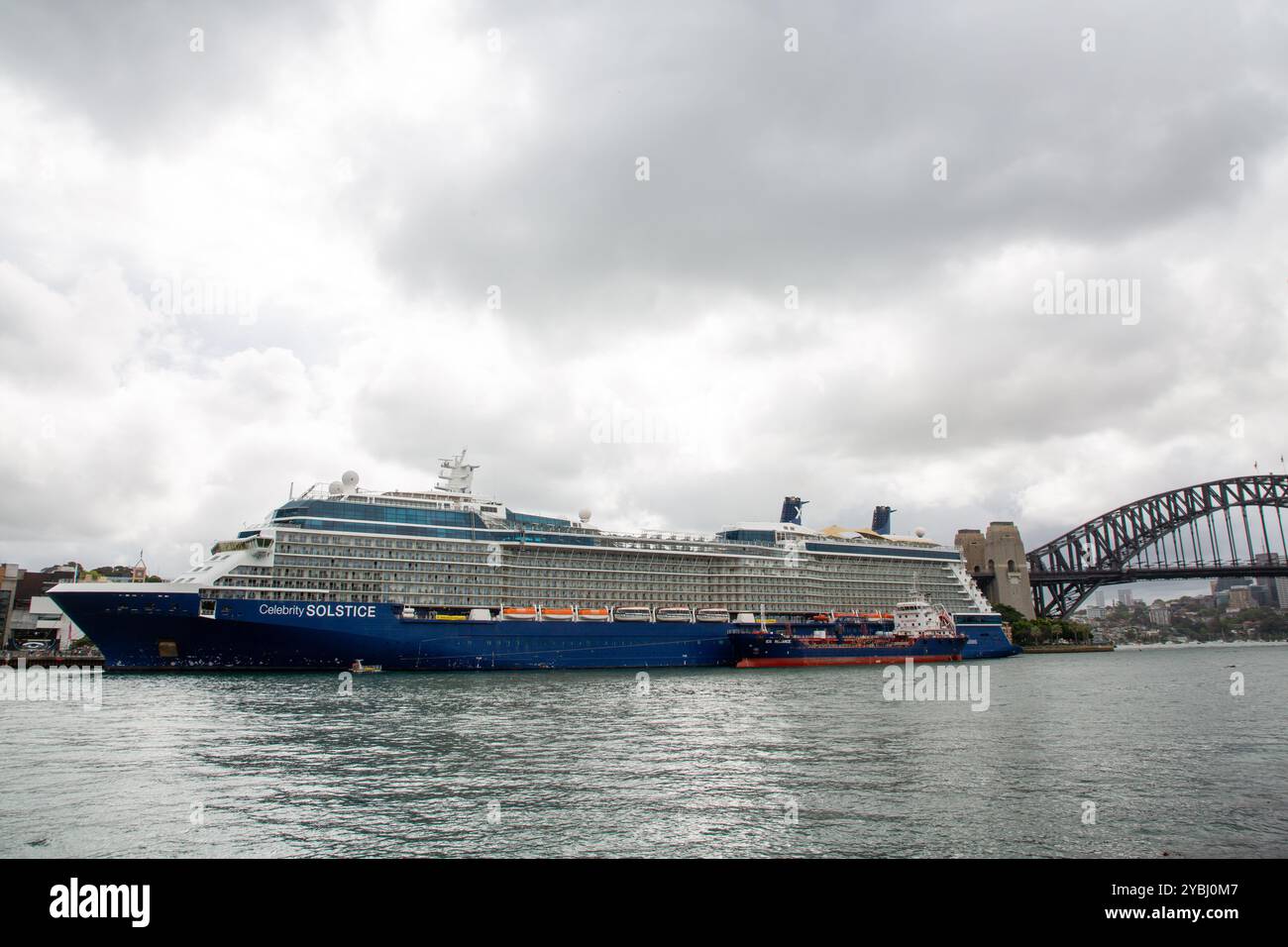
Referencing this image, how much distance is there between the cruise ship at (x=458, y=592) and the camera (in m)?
64.4

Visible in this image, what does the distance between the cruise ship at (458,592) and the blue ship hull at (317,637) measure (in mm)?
116

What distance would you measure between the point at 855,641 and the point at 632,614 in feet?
94.6

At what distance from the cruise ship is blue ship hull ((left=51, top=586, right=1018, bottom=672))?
0.12 metres

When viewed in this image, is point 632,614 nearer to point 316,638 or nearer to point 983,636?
point 316,638

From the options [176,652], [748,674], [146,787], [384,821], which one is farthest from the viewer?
[748,674]

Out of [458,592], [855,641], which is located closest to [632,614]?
[458,592]

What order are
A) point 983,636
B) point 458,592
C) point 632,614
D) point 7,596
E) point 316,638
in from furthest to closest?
point 7,596, point 983,636, point 632,614, point 458,592, point 316,638

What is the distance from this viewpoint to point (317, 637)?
2650 inches

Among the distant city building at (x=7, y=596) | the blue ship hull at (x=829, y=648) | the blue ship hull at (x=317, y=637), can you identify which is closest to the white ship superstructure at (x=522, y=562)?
the blue ship hull at (x=317, y=637)

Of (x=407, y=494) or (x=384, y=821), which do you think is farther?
(x=407, y=494)

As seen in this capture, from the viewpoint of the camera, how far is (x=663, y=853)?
58.6ft
